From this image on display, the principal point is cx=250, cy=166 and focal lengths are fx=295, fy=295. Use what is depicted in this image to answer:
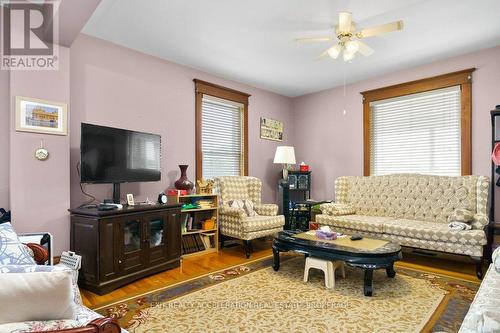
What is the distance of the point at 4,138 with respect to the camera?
2859 mm

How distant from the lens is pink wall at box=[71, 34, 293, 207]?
3381mm

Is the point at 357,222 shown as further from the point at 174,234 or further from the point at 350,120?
the point at 174,234

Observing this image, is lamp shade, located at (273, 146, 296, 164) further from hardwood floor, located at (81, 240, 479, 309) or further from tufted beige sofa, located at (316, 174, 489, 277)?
hardwood floor, located at (81, 240, 479, 309)

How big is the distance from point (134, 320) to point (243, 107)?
3.87 m

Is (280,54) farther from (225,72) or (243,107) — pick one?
(243,107)

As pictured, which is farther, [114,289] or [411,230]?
[411,230]

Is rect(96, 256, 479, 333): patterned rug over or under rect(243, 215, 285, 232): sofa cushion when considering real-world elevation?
under

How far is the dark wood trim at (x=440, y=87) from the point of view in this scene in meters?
4.03

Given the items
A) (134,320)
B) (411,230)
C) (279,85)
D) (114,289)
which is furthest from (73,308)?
(279,85)

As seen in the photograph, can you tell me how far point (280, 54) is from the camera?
405 centimetres

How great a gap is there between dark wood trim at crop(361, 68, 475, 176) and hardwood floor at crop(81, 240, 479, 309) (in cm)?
132

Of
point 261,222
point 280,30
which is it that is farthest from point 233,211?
point 280,30

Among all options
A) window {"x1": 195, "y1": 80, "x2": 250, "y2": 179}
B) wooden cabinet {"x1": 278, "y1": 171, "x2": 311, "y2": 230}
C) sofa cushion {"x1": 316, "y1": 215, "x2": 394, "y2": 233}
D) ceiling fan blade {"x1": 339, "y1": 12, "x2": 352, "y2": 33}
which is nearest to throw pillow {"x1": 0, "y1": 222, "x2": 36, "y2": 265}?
window {"x1": 195, "y1": 80, "x2": 250, "y2": 179}

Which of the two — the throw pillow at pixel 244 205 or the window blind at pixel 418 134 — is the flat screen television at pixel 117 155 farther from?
the window blind at pixel 418 134
